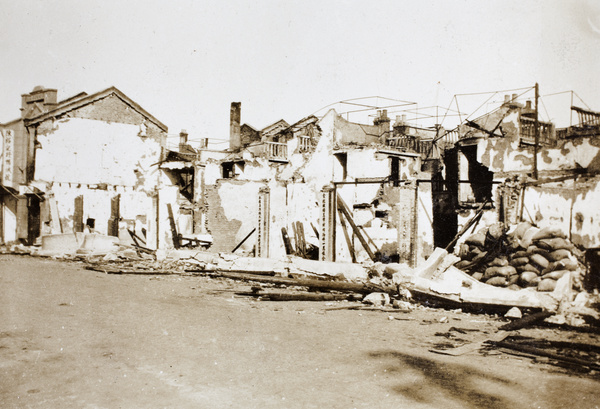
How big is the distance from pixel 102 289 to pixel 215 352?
659 cm

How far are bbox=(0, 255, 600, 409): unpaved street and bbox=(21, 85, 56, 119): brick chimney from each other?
80.0 ft

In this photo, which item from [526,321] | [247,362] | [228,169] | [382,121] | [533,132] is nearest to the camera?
[247,362]

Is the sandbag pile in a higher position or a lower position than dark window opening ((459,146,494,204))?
lower

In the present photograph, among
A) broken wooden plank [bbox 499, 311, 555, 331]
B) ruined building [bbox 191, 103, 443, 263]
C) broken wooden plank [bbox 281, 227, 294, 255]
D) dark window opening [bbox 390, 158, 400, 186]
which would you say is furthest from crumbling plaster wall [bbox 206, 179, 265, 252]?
broken wooden plank [bbox 499, 311, 555, 331]

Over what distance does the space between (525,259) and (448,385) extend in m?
8.98

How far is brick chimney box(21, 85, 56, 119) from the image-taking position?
99.7ft

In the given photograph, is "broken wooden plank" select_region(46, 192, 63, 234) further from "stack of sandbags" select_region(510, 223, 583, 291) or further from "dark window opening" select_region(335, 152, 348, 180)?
"stack of sandbags" select_region(510, 223, 583, 291)

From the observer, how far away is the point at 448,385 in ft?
17.9

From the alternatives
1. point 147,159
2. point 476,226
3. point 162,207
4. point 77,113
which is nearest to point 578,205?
point 476,226

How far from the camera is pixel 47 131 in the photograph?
27.4 metres

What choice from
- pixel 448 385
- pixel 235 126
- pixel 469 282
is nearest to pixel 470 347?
pixel 448 385

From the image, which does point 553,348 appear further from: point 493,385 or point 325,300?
point 325,300

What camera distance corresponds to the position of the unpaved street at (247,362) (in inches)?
192

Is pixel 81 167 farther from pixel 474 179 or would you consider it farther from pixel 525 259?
pixel 525 259
